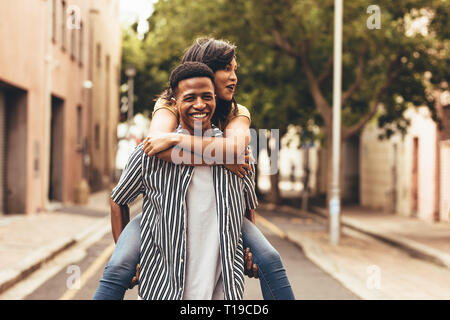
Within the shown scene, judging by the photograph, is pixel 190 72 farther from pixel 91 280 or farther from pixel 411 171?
pixel 411 171

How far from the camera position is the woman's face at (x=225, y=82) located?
9.43 ft

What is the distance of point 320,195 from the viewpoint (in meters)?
33.7

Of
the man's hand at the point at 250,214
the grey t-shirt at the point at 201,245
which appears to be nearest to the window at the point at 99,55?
the man's hand at the point at 250,214

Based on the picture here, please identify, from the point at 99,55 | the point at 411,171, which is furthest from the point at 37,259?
the point at 99,55

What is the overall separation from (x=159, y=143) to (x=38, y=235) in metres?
11.2

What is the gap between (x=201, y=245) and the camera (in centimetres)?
263

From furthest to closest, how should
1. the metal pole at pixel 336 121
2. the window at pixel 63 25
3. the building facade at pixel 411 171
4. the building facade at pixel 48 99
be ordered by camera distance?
the window at pixel 63 25 → the building facade at pixel 411 171 → the building facade at pixel 48 99 → the metal pole at pixel 336 121

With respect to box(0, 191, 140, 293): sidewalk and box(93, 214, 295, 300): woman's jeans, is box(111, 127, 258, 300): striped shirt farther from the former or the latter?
box(0, 191, 140, 293): sidewalk

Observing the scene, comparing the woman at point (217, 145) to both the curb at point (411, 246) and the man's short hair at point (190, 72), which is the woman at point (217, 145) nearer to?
the man's short hair at point (190, 72)

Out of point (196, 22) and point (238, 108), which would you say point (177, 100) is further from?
point (196, 22)

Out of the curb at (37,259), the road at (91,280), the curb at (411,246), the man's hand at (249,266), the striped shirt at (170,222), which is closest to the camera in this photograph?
the striped shirt at (170,222)

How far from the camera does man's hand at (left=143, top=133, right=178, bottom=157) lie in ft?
8.59

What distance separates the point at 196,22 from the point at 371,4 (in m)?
4.24
